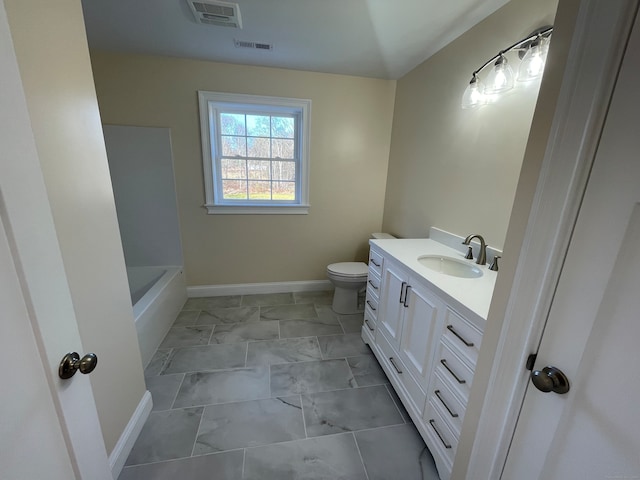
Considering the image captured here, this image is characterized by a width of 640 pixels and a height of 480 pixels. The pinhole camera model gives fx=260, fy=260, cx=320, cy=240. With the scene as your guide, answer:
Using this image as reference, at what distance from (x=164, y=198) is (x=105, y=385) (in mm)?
1872

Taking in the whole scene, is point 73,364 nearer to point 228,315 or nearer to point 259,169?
point 228,315

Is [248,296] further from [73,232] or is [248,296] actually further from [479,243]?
[479,243]

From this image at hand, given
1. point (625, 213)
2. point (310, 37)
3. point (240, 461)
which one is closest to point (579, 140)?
point (625, 213)

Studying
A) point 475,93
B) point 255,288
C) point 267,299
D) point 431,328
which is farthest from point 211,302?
point 475,93

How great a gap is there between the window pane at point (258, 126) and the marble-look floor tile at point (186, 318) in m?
1.91

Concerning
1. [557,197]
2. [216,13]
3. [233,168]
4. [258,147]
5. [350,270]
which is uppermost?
[216,13]

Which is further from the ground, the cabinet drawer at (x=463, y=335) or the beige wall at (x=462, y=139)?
the beige wall at (x=462, y=139)

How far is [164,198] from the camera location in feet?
8.50

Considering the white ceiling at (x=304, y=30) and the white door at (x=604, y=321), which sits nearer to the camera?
the white door at (x=604, y=321)

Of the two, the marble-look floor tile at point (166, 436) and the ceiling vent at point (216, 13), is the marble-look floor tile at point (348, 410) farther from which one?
the ceiling vent at point (216, 13)

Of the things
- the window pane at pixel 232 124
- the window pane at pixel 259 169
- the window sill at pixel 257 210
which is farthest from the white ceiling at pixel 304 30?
the window sill at pixel 257 210

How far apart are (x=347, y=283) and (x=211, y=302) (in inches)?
59.2

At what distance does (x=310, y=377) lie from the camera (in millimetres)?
1844

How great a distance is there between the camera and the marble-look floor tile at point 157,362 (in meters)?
1.85
